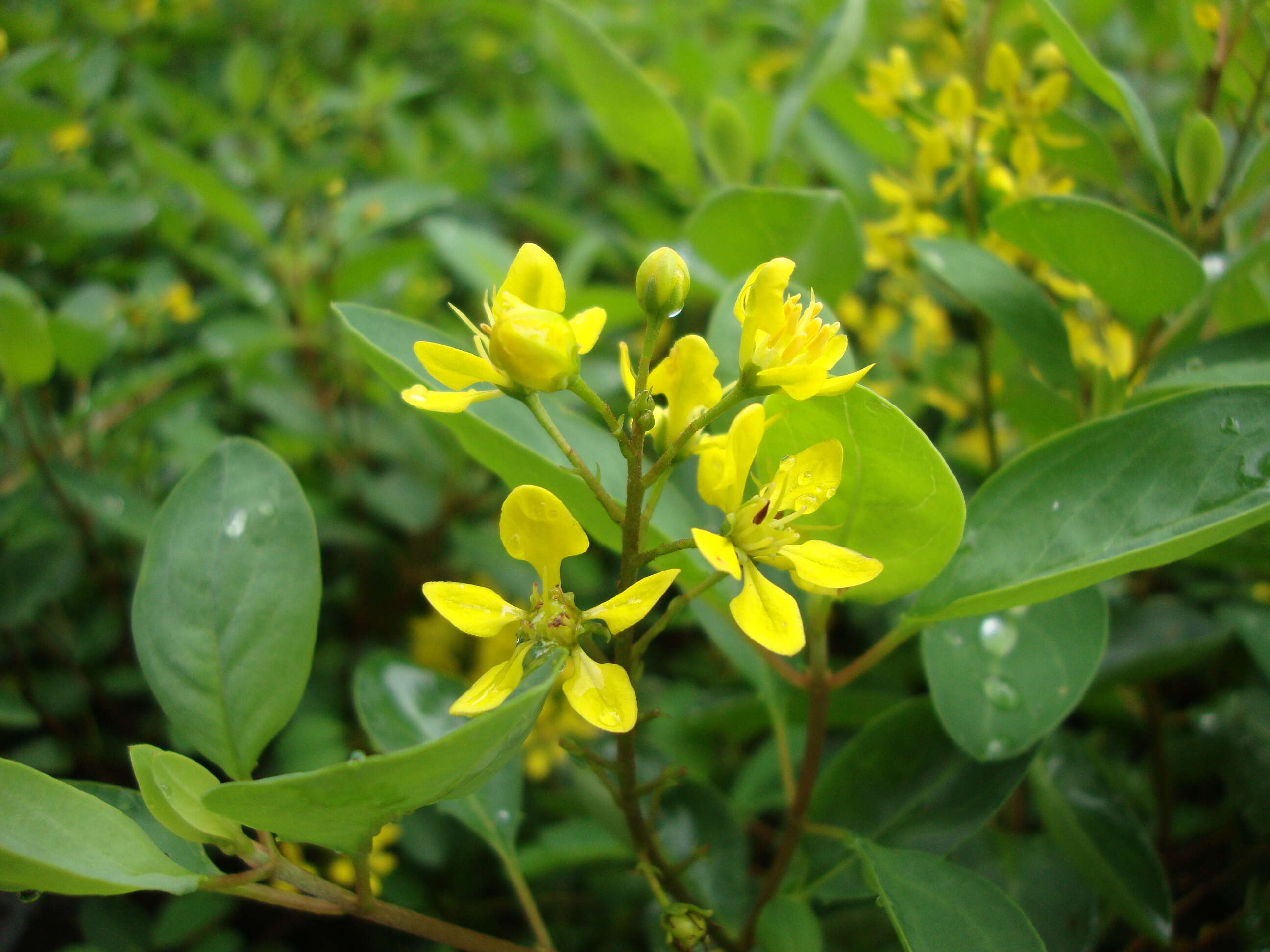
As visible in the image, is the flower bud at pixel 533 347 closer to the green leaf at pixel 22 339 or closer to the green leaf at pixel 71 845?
the green leaf at pixel 71 845

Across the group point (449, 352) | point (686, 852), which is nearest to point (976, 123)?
point (449, 352)

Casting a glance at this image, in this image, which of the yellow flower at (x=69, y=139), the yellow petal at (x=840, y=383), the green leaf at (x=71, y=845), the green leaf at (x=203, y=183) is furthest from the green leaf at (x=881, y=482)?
the yellow flower at (x=69, y=139)

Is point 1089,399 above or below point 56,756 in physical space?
above

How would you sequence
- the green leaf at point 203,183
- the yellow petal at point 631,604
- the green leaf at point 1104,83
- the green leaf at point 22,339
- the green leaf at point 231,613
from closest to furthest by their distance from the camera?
the yellow petal at point 631,604 < the green leaf at point 231,613 < the green leaf at point 1104,83 < the green leaf at point 22,339 < the green leaf at point 203,183

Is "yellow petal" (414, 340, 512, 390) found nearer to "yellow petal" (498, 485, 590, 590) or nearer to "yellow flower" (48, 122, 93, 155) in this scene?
"yellow petal" (498, 485, 590, 590)

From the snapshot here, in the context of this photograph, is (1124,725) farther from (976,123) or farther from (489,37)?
(489,37)

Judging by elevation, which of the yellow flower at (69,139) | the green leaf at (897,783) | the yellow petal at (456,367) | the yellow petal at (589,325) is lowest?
the green leaf at (897,783)

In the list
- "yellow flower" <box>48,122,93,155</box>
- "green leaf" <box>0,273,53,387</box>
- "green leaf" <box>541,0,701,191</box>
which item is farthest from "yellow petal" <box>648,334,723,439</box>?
"yellow flower" <box>48,122,93,155</box>
